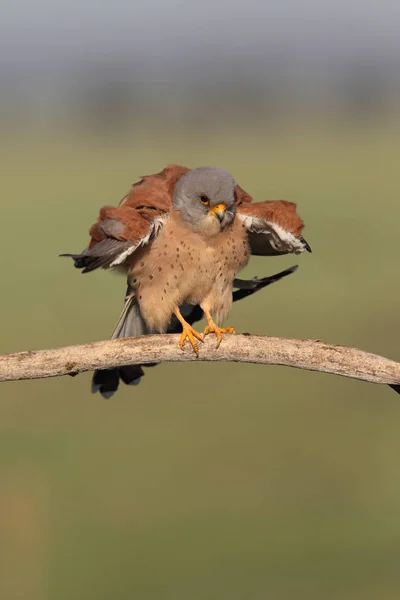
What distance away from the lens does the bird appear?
18.8 feet

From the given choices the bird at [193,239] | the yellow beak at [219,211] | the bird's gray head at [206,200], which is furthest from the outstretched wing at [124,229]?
the yellow beak at [219,211]

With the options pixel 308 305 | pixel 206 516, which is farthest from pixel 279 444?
pixel 308 305

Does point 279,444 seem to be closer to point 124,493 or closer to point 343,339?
point 124,493

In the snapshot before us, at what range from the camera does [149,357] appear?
16.6 ft

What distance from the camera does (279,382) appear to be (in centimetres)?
1443

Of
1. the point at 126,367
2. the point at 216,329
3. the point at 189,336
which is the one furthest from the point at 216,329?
the point at 126,367

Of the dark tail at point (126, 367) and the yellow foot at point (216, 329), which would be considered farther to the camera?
the dark tail at point (126, 367)

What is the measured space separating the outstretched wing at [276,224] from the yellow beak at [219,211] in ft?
0.69

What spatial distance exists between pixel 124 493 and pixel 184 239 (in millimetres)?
5544

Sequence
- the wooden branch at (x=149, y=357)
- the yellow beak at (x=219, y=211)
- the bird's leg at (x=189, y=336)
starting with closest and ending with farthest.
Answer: the wooden branch at (x=149, y=357) → the bird's leg at (x=189, y=336) → the yellow beak at (x=219, y=211)

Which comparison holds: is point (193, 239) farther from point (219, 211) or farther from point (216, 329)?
point (216, 329)

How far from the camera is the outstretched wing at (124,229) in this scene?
541 centimetres

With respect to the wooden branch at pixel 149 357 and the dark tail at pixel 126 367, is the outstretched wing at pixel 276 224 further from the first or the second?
the wooden branch at pixel 149 357

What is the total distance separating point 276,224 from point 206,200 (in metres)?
0.40
